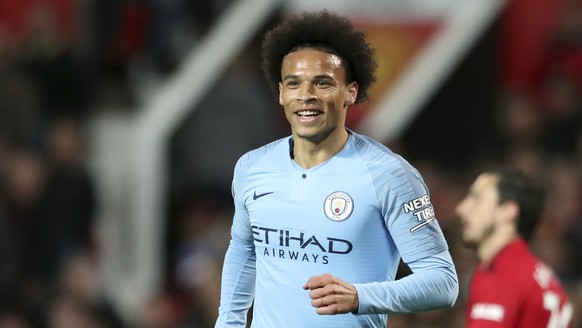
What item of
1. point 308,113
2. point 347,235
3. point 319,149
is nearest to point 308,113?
point 308,113

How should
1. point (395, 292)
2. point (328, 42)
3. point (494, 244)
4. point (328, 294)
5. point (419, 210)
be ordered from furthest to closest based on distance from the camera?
point (494, 244) < point (328, 42) < point (419, 210) < point (395, 292) < point (328, 294)

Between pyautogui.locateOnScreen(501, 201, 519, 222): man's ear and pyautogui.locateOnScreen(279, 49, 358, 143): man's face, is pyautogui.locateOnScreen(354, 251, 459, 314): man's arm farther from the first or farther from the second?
pyautogui.locateOnScreen(501, 201, 519, 222): man's ear

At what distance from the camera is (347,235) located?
4.10m

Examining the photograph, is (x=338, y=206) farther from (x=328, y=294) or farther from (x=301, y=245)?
(x=328, y=294)

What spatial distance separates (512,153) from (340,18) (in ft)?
16.9

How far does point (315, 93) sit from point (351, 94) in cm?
15

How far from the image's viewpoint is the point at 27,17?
11.0 metres

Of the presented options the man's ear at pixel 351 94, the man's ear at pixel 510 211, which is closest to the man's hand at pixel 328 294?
the man's ear at pixel 351 94

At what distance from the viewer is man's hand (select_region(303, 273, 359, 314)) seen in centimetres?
378

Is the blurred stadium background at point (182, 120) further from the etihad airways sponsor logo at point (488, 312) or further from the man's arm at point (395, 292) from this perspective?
the man's arm at point (395, 292)

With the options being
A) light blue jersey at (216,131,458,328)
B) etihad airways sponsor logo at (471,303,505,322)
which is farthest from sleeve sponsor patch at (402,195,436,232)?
etihad airways sponsor logo at (471,303,505,322)

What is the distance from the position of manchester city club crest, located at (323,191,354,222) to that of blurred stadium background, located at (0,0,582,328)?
4655 mm

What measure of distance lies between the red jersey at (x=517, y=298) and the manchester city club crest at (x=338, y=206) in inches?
53.3

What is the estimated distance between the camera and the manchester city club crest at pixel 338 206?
4.10 m
